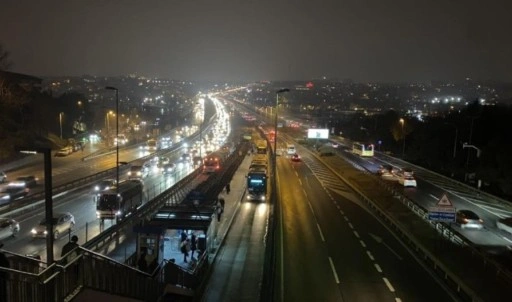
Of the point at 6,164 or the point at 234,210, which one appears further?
the point at 6,164

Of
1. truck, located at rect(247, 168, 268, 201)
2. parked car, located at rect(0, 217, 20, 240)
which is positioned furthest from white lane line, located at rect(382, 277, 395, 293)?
truck, located at rect(247, 168, 268, 201)

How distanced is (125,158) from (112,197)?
38.4 metres

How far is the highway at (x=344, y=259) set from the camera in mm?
18297

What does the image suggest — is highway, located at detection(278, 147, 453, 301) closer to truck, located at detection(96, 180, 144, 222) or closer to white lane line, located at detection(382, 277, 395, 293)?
white lane line, located at detection(382, 277, 395, 293)

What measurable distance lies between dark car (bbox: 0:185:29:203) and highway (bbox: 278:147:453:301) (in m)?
19.9

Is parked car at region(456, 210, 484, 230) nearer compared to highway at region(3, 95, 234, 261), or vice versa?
highway at region(3, 95, 234, 261)

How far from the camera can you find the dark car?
Result: 35.8 meters

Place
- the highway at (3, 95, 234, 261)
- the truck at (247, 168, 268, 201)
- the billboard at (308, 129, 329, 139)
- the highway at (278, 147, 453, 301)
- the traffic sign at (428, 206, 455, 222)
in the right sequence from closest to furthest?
the highway at (278, 147, 453, 301) → the traffic sign at (428, 206, 455, 222) → the highway at (3, 95, 234, 261) → the truck at (247, 168, 268, 201) → the billboard at (308, 129, 329, 139)

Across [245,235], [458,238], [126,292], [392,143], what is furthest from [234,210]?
[392,143]

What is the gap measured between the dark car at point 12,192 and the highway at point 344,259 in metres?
19.9

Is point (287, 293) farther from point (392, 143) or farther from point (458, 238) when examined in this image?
point (392, 143)

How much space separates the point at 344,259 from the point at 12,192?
2723 cm

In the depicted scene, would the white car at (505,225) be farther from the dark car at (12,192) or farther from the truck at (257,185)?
the dark car at (12,192)

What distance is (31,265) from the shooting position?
898 cm
